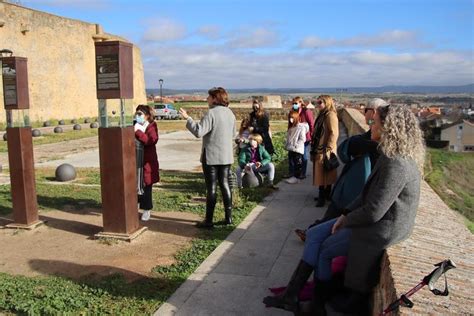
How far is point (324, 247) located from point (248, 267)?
1.37m

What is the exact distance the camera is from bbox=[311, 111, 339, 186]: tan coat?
7.04 metres

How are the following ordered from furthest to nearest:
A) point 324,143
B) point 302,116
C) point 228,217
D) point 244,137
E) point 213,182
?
point 302,116, point 244,137, point 324,143, point 228,217, point 213,182

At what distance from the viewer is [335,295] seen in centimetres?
359

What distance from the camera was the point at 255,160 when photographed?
28.4ft

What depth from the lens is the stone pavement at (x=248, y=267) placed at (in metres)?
3.91

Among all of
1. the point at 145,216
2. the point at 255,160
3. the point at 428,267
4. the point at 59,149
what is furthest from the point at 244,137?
the point at 59,149

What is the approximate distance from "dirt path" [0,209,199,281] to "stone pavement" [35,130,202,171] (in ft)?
18.0

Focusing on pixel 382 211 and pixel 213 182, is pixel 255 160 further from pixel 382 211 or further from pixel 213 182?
pixel 382 211

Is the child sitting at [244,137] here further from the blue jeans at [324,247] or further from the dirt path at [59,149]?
the dirt path at [59,149]

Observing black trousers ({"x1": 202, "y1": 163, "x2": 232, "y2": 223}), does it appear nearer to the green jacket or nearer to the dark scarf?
the dark scarf

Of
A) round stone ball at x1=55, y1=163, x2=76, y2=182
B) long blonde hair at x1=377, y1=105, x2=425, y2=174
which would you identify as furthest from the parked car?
long blonde hair at x1=377, y1=105, x2=425, y2=174

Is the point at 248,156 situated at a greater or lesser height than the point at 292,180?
greater

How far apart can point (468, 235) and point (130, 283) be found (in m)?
2.92

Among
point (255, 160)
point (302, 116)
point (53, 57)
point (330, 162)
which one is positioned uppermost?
point (53, 57)
